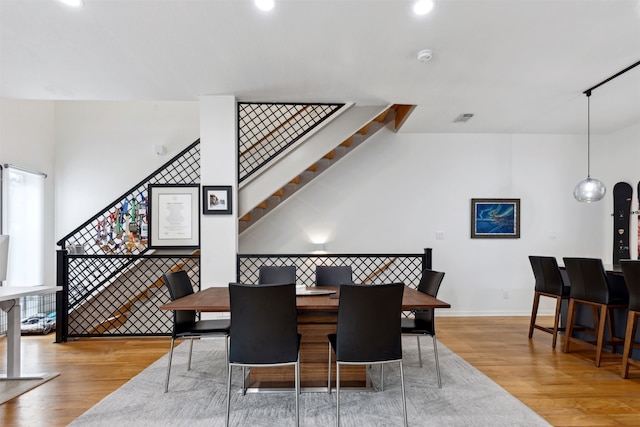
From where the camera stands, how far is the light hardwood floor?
258 cm

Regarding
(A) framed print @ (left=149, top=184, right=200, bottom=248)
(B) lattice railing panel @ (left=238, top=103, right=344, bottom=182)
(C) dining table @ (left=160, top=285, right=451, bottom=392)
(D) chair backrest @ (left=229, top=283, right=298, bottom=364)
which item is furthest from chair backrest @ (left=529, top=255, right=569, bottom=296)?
(A) framed print @ (left=149, top=184, right=200, bottom=248)

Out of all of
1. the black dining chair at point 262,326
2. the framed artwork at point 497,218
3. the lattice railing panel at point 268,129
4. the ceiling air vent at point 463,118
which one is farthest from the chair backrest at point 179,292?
the framed artwork at point 497,218

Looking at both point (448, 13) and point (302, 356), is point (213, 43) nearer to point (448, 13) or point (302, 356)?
point (448, 13)

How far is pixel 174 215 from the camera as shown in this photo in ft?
15.3

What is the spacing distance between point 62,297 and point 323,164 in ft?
12.0

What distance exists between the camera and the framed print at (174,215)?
4.66m

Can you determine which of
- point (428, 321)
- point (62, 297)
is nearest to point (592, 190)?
point (428, 321)

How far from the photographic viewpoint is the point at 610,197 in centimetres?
581

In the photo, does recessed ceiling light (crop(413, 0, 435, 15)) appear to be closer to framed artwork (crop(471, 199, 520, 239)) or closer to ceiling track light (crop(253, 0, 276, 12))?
ceiling track light (crop(253, 0, 276, 12))

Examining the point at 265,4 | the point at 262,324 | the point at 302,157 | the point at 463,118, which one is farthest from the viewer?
the point at 463,118

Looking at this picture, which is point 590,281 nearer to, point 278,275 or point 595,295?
point 595,295

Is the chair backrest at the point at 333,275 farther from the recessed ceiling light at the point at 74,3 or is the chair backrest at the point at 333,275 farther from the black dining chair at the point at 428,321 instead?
the recessed ceiling light at the point at 74,3

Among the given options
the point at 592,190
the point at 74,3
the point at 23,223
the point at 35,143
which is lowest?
the point at 23,223

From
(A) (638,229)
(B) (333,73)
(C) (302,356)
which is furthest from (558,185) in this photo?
(C) (302,356)
